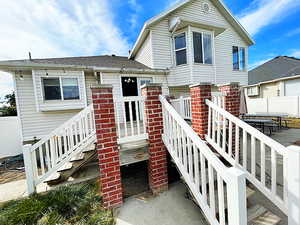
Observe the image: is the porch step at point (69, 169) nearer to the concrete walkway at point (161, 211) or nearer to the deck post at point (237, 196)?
the concrete walkway at point (161, 211)

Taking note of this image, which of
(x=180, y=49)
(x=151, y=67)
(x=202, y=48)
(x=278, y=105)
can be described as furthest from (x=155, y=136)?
(x=278, y=105)

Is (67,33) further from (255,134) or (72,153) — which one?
(255,134)

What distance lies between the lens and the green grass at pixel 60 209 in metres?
2.23

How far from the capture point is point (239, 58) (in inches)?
403

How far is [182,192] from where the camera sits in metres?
2.91

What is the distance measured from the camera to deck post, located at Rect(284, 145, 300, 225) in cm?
134

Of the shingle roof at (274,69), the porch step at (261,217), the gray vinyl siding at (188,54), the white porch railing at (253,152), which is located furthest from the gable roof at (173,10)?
the shingle roof at (274,69)

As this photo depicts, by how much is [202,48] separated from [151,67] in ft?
10.4

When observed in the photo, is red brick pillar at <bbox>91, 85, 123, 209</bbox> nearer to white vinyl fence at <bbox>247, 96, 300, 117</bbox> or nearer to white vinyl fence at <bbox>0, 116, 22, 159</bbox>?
white vinyl fence at <bbox>0, 116, 22, 159</bbox>

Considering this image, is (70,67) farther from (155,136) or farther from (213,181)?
(213,181)

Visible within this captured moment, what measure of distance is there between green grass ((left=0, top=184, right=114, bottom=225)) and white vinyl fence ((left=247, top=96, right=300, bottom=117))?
49.2 ft

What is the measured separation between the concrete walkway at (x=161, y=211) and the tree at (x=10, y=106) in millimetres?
19337

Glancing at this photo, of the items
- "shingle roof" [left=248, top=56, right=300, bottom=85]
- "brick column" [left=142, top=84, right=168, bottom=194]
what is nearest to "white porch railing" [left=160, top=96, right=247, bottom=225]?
"brick column" [left=142, top=84, right=168, bottom=194]

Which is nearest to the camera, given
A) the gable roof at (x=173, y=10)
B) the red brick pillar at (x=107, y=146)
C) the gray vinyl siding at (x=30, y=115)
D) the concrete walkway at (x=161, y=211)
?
the concrete walkway at (x=161, y=211)
